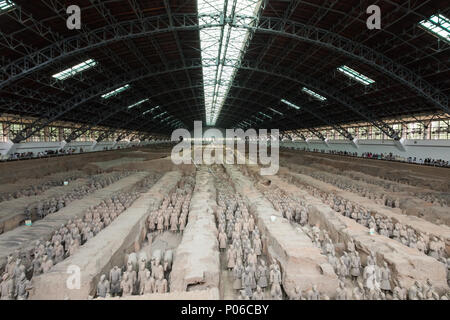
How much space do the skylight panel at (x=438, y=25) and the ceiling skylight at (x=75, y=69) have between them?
1880 cm

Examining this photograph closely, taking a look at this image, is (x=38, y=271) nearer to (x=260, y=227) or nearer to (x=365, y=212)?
(x=260, y=227)

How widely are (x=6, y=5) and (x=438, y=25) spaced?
59.4 ft

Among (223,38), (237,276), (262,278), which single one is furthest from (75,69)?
(262,278)

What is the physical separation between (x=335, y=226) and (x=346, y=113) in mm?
23944

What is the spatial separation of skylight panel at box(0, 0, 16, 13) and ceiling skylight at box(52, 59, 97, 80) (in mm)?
6835

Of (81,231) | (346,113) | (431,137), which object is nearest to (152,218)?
(81,231)

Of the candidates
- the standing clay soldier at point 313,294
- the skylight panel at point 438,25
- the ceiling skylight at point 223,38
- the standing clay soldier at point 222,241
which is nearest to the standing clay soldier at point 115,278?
the standing clay soldier at point 222,241

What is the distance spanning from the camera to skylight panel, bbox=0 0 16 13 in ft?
33.0

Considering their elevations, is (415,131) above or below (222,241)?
above

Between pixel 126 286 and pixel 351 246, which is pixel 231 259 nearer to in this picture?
pixel 126 286

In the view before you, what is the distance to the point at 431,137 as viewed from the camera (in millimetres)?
22078

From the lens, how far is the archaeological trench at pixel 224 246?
5.05 meters

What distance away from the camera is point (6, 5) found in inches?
402

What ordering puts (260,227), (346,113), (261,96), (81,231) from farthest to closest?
(261,96)
(346,113)
(260,227)
(81,231)
